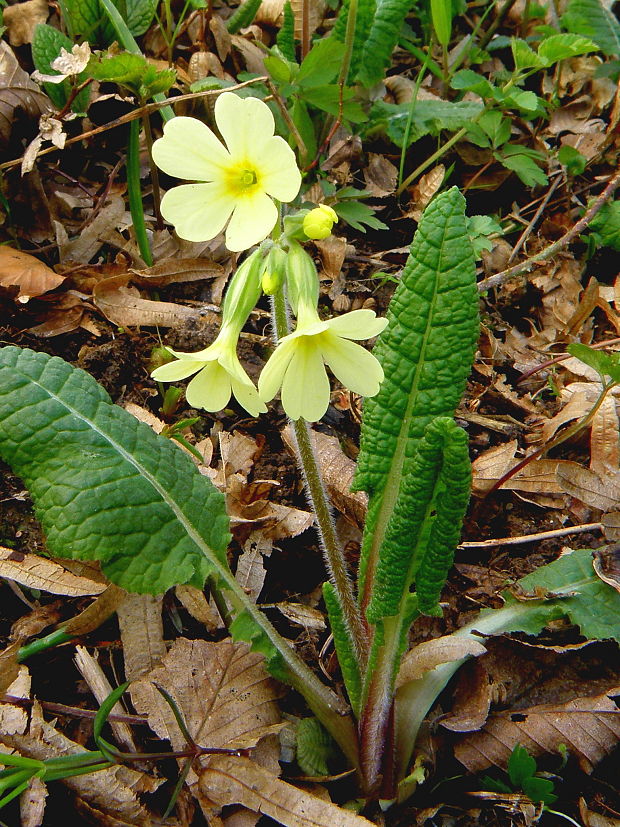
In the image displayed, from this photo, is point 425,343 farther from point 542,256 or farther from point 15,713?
point 542,256

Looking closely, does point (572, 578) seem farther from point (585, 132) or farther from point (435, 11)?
point (585, 132)

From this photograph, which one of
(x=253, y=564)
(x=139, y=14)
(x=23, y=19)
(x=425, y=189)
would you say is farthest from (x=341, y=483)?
(x=23, y=19)

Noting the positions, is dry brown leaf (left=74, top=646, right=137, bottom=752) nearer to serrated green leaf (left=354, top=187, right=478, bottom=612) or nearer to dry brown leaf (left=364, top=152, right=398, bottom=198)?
serrated green leaf (left=354, top=187, right=478, bottom=612)

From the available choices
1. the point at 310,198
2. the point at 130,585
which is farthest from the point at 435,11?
the point at 130,585

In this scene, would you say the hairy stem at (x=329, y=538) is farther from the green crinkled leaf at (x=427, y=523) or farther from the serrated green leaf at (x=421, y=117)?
the serrated green leaf at (x=421, y=117)

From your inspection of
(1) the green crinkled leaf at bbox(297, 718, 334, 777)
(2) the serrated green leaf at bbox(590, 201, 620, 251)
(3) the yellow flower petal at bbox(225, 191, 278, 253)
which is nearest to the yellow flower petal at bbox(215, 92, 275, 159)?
(3) the yellow flower petal at bbox(225, 191, 278, 253)

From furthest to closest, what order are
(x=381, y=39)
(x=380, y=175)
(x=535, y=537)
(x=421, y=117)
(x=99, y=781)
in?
(x=380, y=175) → (x=421, y=117) → (x=381, y=39) → (x=535, y=537) → (x=99, y=781)
